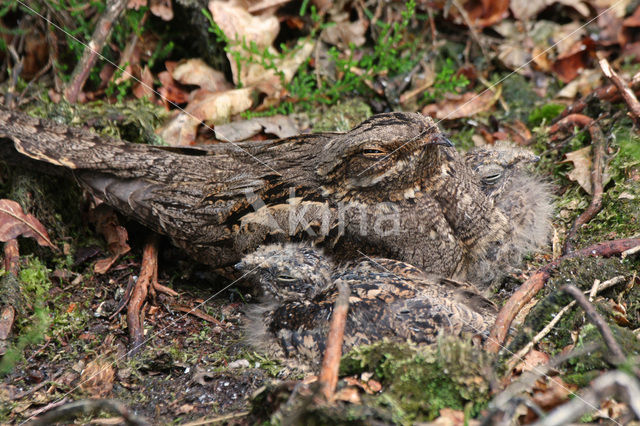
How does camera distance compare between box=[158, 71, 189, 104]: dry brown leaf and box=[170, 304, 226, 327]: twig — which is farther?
box=[158, 71, 189, 104]: dry brown leaf

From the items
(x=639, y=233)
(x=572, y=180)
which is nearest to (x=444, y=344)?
(x=639, y=233)

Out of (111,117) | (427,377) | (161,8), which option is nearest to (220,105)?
(111,117)

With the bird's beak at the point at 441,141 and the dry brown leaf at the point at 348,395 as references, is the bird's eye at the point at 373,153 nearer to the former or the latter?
the bird's beak at the point at 441,141

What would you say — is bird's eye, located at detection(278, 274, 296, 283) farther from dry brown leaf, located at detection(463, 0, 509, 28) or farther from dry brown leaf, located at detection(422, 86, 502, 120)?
dry brown leaf, located at detection(463, 0, 509, 28)

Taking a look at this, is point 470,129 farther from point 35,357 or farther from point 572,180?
point 35,357

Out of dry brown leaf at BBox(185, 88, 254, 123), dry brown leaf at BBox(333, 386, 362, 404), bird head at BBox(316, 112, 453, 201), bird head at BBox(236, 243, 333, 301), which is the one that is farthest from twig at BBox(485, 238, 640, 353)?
dry brown leaf at BBox(185, 88, 254, 123)

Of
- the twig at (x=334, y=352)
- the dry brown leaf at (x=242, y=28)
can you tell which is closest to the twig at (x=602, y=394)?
the twig at (x=334, y=352)

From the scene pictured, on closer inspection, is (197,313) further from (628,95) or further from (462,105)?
(628,95)
